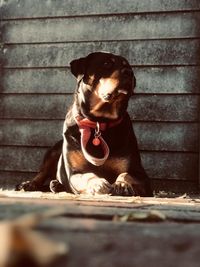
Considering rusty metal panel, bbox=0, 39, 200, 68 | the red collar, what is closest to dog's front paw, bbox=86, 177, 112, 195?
the red collar

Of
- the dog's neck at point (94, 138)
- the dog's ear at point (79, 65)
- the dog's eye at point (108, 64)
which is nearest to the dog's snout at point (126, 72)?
the dog's eye at point (108, 64)

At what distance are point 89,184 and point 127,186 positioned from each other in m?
0.29

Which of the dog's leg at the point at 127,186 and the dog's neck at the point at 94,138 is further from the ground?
the dog's neck at the point at 94,138

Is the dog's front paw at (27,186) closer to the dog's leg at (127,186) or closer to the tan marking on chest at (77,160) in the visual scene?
the tan marking on chest at (77,160)

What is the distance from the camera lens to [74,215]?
153 centimetres

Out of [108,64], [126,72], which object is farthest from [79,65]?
[126,72]

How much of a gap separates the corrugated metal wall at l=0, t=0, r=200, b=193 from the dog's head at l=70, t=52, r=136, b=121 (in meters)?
0.83

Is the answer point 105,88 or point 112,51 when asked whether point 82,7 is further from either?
point 105,88

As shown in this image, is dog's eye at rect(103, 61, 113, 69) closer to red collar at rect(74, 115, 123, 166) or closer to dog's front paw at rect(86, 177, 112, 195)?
red collar at rect(74, 115, 123, 166)

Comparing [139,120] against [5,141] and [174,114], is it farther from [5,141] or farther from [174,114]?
[5,141]

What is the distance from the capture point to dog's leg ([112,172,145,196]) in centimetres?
371

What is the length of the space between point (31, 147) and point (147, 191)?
180 cm

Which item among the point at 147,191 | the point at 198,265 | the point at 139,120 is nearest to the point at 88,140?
the point at 147,191

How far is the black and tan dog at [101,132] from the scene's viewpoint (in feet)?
13.7
